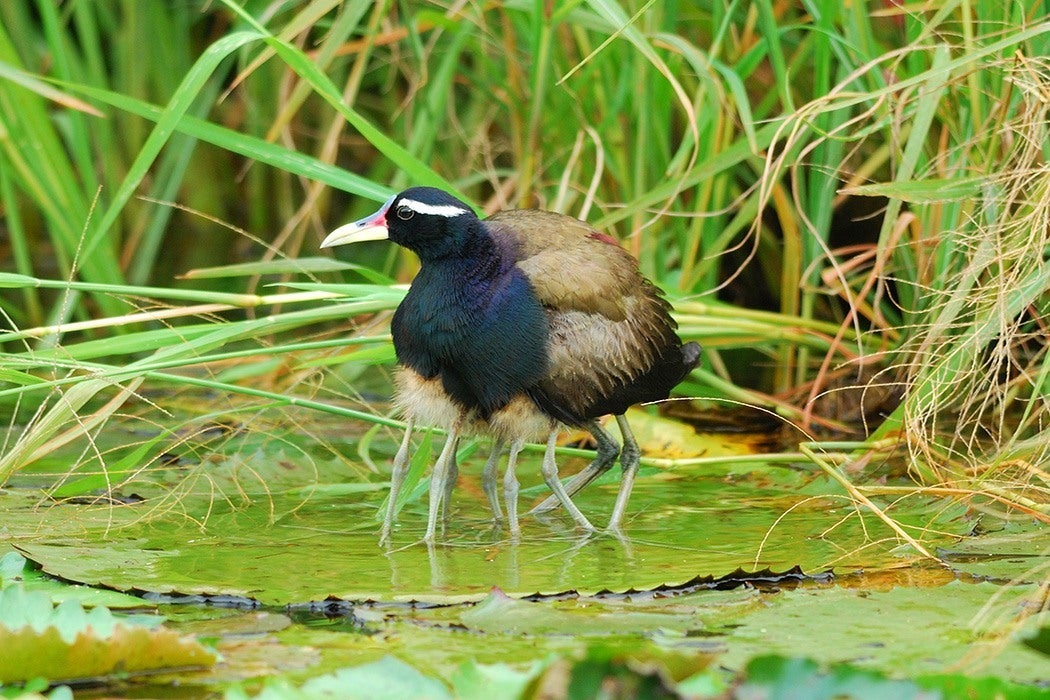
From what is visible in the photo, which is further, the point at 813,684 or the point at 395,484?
the point at 395,484

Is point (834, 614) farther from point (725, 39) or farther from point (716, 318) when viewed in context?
point (725, 39)

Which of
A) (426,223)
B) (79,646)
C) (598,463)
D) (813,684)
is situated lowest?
(598,463)

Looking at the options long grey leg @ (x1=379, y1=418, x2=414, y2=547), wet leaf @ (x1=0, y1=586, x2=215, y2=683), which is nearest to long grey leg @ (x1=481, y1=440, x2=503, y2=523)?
long grey leg @ (x1=379, y1=418, x2=414, y2=547)

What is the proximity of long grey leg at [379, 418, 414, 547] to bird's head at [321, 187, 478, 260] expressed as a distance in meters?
0.52

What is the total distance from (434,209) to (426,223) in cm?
5

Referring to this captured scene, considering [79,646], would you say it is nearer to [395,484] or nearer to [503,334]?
[395,484]

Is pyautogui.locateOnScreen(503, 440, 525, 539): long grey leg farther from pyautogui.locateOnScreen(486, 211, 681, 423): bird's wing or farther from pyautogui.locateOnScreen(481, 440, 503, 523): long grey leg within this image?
pyautogui.locateOnScreen(486, 211, 681, 423): bird's wing

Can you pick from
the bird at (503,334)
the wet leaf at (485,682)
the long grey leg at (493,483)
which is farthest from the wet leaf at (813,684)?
the long grey leg at (493,483)

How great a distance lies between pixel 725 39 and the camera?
5.78 metres

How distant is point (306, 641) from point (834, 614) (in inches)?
46.0

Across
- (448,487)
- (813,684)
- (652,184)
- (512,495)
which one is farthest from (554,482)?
(813,684)

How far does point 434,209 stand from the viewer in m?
4.28

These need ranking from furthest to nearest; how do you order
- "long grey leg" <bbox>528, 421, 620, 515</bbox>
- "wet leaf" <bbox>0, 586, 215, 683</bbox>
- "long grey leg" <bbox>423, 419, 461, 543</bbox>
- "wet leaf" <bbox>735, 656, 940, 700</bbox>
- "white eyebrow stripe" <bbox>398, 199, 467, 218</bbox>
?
1. "long grey leg" <bbox>528, 421, 620, 515</bbox>
2. "white eyebrow stripe" <bbox>398, 199, 467, 218</bbox>
3. "long grey leg" <bbox>423, 419, 461, 543</bbox>
4. "wet leaf" <bbox>0, 586, 215, 683</bbox>
5. "wet leaf" <bbox>735, 656, 940, 700</bbox>

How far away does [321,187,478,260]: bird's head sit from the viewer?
4.29 meters
